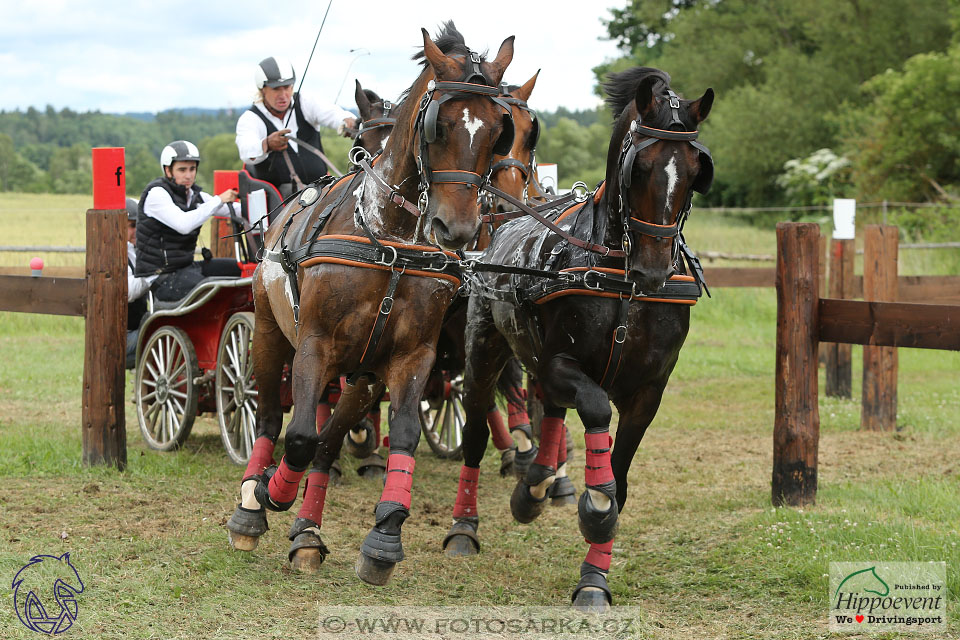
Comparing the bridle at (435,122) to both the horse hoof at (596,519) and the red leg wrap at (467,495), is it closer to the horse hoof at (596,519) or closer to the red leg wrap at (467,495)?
the horse hoof at (596,519)

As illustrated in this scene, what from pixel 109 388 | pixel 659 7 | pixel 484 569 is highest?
pixel 659 7

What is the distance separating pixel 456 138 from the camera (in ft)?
13.3

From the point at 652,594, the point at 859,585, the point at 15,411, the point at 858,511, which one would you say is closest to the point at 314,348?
the point at 652,594

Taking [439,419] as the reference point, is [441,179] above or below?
above

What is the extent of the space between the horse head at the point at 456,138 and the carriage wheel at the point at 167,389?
12.8ft

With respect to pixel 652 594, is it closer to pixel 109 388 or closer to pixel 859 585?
pixel 859 585

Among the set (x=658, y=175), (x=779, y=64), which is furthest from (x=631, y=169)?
(x=779, y=64)

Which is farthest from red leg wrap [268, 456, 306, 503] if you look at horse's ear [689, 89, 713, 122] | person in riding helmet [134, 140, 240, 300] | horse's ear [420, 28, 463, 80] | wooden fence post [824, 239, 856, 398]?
wooden fence post [824, 239, 856, 398]

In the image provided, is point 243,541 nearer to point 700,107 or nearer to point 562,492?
point 562,492

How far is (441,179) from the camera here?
400 centimetres

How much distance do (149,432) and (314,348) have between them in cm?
399

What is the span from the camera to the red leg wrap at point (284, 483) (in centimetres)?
477

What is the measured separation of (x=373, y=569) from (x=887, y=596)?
2286 millimetres

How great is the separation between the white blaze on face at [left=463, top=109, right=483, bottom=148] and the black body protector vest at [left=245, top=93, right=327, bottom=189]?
10.8 ft
